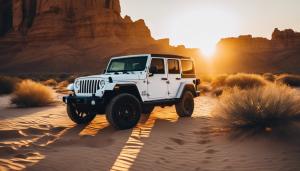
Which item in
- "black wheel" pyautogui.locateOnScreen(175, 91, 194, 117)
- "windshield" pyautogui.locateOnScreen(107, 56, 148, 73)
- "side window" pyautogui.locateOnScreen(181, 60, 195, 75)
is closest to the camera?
"windshield" pyautogui.locateOnScreen(107, 56, 148, 73)

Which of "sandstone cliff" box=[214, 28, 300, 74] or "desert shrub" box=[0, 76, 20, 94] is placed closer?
"desert shrub" box=[0, 76, 20, 94]

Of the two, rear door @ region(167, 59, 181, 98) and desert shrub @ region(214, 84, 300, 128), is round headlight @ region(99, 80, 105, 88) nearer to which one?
rear door @ region(167, 59, 181, 98)

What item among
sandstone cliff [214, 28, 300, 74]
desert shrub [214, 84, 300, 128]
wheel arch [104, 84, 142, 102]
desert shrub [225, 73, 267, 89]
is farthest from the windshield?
sandstone cliff [214, 28, 300, 74]

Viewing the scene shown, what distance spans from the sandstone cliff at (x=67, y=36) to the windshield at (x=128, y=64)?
6265 centimetres

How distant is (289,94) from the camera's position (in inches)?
273

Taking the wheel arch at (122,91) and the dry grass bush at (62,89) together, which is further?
the dry grass bush at (62,89)

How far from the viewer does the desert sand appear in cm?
510

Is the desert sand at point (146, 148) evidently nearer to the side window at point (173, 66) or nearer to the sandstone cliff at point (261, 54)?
the side window at point (173, 66)

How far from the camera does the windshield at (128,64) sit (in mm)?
8734

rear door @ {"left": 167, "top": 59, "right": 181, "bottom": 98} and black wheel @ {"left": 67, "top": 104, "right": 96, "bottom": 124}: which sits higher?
rear door @ {"left": 167, "top": 59, "right": 181, "bottom": 98}

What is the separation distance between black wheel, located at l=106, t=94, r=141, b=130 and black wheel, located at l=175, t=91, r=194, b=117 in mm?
2205

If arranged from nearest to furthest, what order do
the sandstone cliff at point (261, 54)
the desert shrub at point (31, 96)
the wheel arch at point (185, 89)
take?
the wheel arch at point (185, 89)
the desert shrub at point (31, 96)
the sandstone cliff at point (261, 54)

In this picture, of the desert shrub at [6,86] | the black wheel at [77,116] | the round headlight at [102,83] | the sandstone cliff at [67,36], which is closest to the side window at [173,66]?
the round headlight at [102,83]

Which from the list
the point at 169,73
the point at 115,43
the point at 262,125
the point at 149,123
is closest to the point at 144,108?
the point at 149,123
